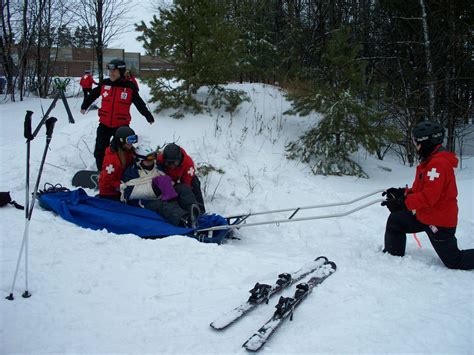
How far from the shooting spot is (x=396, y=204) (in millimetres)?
4414

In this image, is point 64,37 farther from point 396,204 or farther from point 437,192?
point 437,192

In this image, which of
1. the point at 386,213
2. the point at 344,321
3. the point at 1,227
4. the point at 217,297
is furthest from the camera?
the point at 386,213

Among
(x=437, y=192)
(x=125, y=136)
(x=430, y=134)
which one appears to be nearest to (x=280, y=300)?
(x=437, y=192)

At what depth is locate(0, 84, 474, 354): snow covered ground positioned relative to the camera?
2723 mm

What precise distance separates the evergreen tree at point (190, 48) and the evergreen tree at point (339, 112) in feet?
5.54

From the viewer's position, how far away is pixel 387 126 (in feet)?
25.4

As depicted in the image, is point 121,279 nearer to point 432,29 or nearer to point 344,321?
point 344,321

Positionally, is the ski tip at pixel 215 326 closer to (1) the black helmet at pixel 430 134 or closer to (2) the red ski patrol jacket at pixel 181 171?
(1) the black helmet at pixel 430 134

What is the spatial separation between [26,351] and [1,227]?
91.6 inches

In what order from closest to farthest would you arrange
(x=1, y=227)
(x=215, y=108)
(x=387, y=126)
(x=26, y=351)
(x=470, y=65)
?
(x=26, y=351) < (x=1, y=227) < (x=387, y=126) < (x=215, y=108) < (x=470, y=65)

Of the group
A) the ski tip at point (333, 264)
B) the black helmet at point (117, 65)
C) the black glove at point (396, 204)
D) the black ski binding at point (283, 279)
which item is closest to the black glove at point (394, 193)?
the black glove at point (396, 204)

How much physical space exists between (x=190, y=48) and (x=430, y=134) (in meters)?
5.74

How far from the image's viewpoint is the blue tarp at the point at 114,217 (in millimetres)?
4734

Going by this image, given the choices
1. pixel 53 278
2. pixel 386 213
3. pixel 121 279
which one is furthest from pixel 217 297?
pixel 386 213
